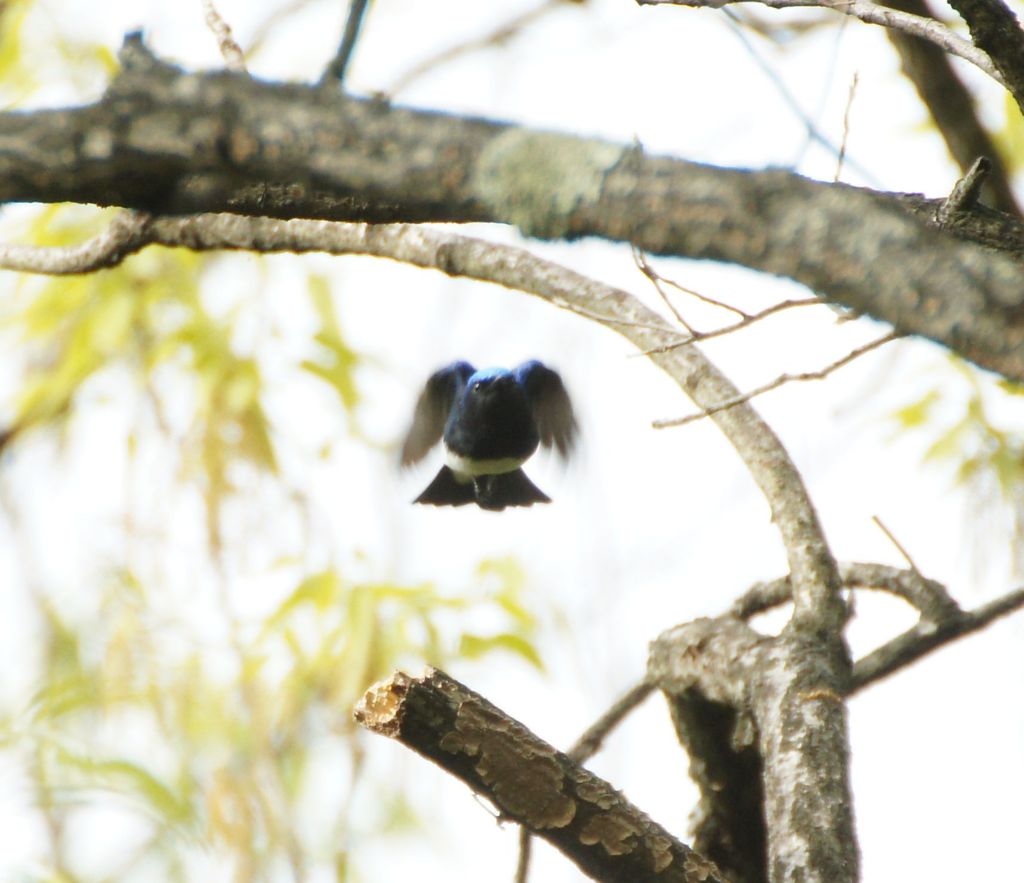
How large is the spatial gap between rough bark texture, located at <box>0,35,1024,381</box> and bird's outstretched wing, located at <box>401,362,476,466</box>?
12.9 ft

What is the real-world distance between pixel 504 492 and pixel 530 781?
10.8 ft

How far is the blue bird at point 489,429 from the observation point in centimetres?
505

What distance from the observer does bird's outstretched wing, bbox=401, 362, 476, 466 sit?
17.5 feet

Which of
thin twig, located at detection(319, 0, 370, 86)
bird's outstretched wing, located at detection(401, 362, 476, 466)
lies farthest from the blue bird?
thin twig, located at detection(319, 0, 370, 86)

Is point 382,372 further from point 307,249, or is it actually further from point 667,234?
point 667,234

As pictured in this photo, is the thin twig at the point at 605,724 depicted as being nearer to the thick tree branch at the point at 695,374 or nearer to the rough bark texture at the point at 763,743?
the rough bark texture at the point at 763,743

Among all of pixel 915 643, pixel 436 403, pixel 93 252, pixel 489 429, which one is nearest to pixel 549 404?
pixel 489 429

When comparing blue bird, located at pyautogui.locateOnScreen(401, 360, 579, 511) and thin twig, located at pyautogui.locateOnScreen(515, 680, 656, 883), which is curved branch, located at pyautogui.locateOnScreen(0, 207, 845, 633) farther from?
blue bird, located at pyautogui.locateOnScreen(401, 360, 579, 511)

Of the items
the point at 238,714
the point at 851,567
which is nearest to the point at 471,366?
the point at 238,714

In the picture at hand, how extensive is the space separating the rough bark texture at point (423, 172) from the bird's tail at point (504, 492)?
3.92 metres

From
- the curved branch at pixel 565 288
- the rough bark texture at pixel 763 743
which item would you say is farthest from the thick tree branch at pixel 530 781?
the curved branch at pixel 565 288

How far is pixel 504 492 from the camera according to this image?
5.36 metres

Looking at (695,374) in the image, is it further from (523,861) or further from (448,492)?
(448,492)

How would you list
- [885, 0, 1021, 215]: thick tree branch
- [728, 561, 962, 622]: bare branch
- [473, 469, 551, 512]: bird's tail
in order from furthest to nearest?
[473, 469, 551, 512]: bird's tail < [885, 0, 1021, 215]: thick tree branch < [728, 561, 962, 622]: bare branch
